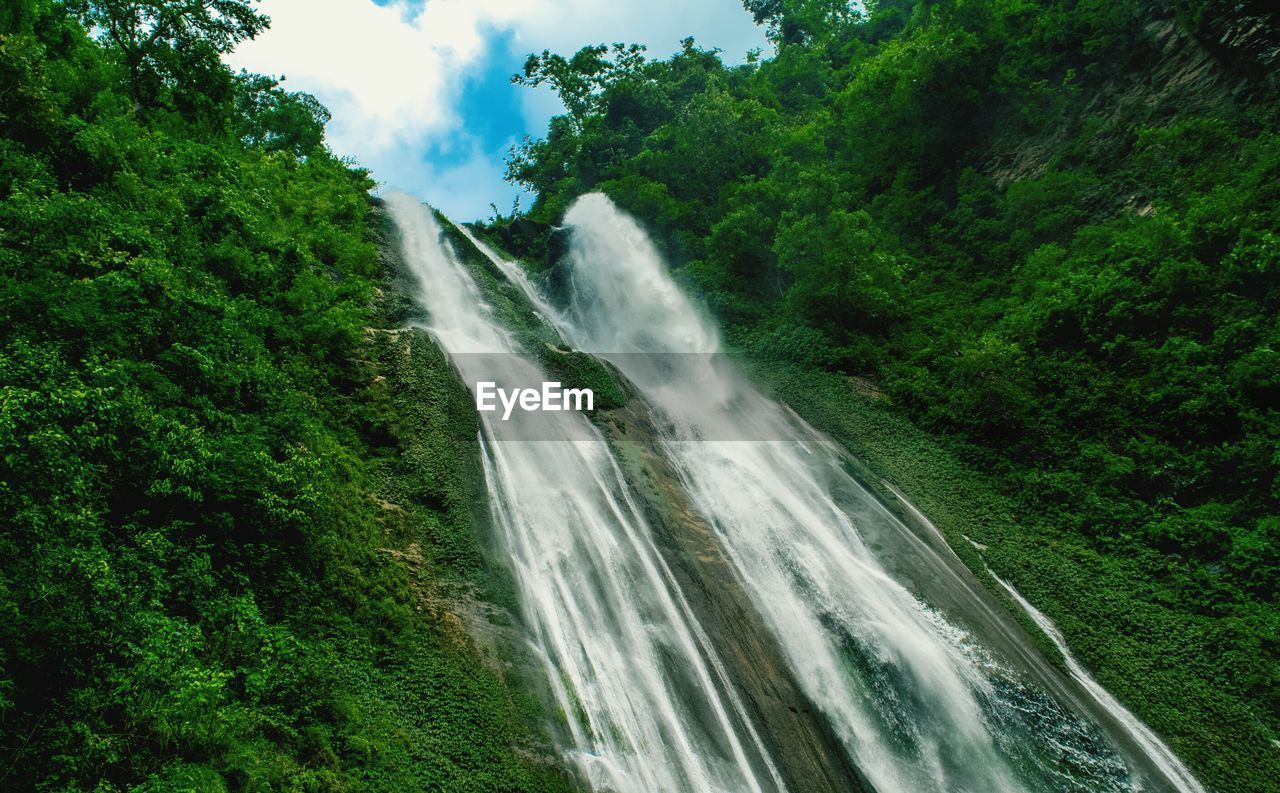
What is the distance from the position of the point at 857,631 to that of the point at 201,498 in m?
8.85

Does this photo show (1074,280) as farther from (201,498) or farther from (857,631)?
(201,498)

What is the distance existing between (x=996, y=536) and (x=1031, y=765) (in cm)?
478

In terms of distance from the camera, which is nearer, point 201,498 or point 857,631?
point 201,498

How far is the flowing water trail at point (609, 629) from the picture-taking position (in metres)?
7.48

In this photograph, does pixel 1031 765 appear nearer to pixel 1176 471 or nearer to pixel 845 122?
pixel 1176 471

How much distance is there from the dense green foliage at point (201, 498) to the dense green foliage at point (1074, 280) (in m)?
9.39

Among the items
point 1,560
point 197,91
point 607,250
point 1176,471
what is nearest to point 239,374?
point 1,560

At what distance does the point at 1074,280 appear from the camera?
47.2 ft

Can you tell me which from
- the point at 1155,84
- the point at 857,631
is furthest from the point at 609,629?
the point at 1155,84

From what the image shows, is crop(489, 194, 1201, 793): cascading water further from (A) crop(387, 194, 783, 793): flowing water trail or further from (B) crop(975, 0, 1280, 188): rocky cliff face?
(B) crop(975, 0, 1280, 188): rocky cliff face

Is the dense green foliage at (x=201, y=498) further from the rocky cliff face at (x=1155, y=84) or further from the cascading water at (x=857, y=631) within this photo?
the rocky cliff face at (x=1155, y=84)

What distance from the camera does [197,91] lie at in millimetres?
15031

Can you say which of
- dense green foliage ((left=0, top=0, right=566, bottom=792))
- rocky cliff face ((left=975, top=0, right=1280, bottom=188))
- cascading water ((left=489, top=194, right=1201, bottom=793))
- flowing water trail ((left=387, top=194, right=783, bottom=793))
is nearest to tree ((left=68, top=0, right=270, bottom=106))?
dense green foliage ((left=0, top=0, right=566, bottom=792))

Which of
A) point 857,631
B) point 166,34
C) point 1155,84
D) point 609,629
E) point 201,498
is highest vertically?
point 166,34
